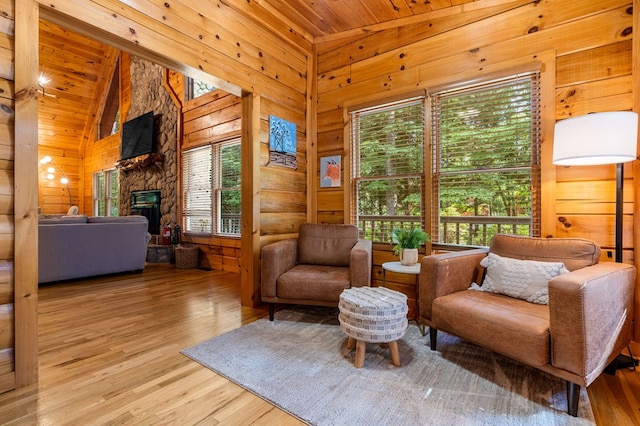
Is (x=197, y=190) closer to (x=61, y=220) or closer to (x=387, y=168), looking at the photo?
(x=61, y=220)

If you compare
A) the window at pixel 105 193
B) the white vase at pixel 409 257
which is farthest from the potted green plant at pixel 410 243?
the window at pixel 105 193

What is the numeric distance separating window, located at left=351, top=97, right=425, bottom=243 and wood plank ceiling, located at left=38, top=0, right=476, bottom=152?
2.91ft

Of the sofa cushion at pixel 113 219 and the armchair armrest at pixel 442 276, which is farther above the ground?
the sofa cushion at pixel 113 219

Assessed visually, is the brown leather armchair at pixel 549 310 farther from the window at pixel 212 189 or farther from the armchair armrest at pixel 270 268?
the window at pixel 212 189

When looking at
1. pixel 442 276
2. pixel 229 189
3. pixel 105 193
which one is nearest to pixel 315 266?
pixel 442 276

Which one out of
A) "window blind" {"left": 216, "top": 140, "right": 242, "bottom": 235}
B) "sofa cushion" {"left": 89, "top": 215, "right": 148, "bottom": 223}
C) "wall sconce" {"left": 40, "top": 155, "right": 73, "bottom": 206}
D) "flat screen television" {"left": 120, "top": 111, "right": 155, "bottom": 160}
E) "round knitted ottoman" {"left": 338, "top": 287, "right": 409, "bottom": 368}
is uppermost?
"flat screen television" {"left": 120, "top": 111, "right": 155, "bottom": 160}

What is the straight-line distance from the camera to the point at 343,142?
3375 mm

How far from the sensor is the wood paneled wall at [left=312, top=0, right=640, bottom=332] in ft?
6.85

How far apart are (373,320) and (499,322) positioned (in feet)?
2.23

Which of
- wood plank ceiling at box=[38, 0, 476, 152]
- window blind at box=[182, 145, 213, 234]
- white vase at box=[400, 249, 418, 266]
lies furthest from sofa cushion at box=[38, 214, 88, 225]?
white vase at box=[400, 249, 418, 266]

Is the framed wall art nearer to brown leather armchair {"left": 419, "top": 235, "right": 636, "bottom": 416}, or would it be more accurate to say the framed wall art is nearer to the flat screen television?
brown leather armchair {"left": 419, "top": 235, "right": 636, "bottom": 416}

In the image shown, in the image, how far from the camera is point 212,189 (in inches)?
195

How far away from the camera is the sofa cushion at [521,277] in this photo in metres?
1.83

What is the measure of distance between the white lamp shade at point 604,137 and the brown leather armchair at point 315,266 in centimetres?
151
